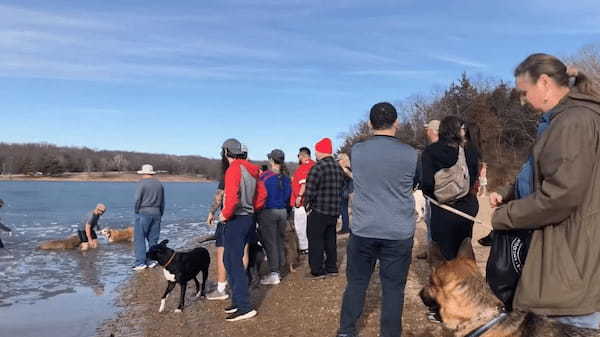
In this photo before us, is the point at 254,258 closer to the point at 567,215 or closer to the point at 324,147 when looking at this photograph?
the point at 324,147

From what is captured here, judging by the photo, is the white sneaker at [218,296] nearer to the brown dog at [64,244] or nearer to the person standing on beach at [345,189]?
the person standing on beach at [345,189]

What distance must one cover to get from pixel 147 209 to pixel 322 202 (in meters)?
4.21

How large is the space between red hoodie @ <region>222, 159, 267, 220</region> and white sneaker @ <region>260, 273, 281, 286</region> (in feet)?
7.46

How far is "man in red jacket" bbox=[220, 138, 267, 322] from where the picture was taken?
6254mm

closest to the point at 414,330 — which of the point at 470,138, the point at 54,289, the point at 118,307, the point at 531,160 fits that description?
the point at 470,138

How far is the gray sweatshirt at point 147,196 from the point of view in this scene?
34.1 feet

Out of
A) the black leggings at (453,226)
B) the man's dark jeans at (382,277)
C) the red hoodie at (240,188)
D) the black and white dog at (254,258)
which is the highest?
the red hoodie at (240,188)

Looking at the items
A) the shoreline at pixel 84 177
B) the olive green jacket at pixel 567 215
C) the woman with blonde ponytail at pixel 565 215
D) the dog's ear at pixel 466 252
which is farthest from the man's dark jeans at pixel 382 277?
the shoreline at pixel 84 177

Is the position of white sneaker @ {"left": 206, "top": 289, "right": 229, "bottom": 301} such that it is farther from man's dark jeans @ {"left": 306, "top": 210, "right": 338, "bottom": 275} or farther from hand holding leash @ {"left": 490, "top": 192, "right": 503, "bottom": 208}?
hand holding leash @ {"left": 490, "top": 192, "right": 503, "bottom": 208}

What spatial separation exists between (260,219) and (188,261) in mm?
1450

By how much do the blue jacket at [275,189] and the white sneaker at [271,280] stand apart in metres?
1.14

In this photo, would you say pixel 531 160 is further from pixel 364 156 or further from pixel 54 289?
pixel 54 289

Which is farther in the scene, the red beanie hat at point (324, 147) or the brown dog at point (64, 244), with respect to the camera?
the brown dog at point (64, 244)

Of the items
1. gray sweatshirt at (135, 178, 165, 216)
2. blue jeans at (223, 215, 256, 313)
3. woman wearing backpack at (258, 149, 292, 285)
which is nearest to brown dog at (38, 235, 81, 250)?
gray sweatshirt at (135, 178, 165, 216)
